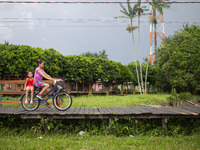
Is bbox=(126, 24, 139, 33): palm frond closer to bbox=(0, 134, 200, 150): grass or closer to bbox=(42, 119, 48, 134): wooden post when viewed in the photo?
bbox=(0, 134, 200, 150): grass

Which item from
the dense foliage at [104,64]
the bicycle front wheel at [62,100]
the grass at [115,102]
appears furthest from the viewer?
the dense foliage at [104,64]

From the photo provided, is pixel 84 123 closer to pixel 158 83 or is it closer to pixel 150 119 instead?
pixel 150 119

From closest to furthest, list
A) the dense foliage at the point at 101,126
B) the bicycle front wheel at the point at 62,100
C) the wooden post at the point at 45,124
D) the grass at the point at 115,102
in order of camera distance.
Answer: the wooden post at the point at 45,124 → the dense foliage at the point at 101,126 → the bicycle front wheel at the point at 62,100 → the grass at the point at 115,102

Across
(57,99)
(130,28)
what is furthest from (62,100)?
(130,28)

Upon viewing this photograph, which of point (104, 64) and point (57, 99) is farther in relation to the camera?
point (104, 64)

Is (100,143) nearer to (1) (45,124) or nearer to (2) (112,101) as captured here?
(1) (45,124)

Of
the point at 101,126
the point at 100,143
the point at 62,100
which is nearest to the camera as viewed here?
the point at 100,143

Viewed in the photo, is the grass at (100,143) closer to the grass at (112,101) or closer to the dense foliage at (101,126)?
the dense foliage at (101,126)

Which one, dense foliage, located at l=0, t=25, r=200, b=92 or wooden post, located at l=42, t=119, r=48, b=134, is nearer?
wooden post, located at l=42, t=119, r=48, b=134

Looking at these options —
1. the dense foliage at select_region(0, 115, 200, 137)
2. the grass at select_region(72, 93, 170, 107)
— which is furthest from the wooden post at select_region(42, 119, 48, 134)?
the grass at select_region(72, 93, 170, 107)

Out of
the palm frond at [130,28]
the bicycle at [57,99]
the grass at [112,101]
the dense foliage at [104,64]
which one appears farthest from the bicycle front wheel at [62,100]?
the palm frond at [130,28]

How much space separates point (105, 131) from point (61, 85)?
2.31 meters

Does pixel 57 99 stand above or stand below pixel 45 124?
above

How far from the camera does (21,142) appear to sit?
515 centimetres
